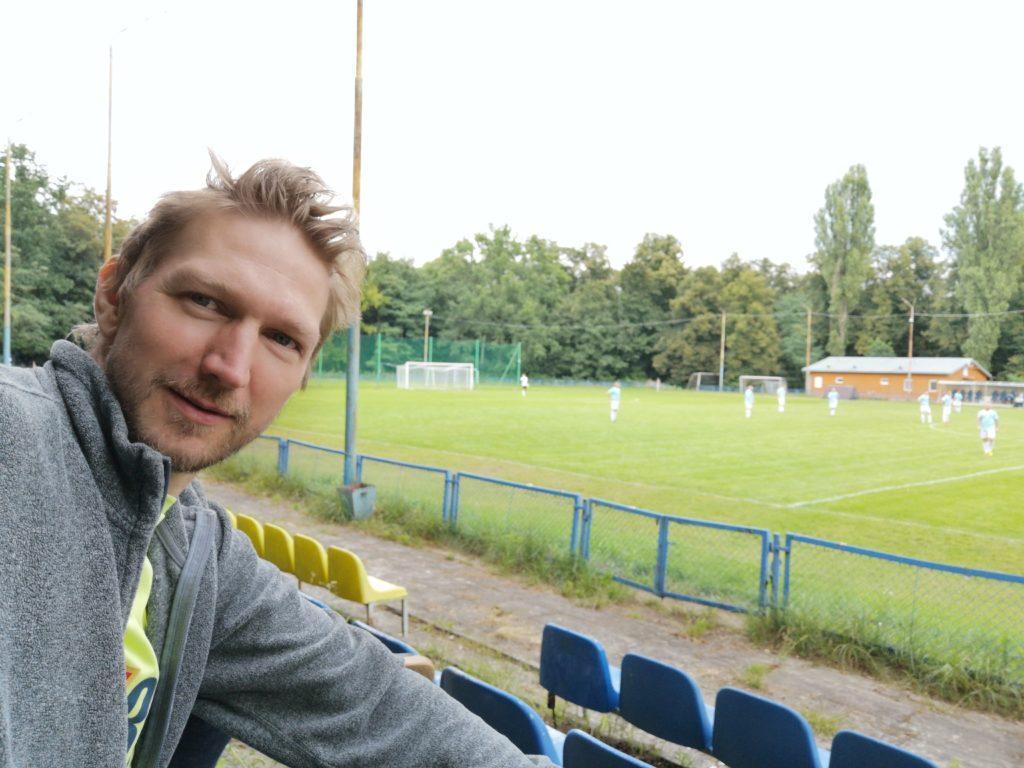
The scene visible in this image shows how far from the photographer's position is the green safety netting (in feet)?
206

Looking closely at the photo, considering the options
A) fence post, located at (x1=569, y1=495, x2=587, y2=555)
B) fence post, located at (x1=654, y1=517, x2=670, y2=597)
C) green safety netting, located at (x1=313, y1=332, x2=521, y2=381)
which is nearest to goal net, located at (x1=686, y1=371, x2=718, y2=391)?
green safety netting, located at (x1=313, y1=332, x2=521, y2=381)

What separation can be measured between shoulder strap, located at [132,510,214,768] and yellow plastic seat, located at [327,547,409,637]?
5401 mm

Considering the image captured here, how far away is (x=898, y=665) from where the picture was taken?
22.1 ft

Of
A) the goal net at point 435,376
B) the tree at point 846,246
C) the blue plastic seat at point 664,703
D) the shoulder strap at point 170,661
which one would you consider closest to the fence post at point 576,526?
the blue plastic seat at point 664,703

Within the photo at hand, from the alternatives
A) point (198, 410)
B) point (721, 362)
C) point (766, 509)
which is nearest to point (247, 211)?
point (198, 410)

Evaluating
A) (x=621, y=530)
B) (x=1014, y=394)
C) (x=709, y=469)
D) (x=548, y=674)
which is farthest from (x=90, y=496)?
(x=1014, y=394)

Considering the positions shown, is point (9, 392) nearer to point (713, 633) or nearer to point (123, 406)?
point (123, 406)

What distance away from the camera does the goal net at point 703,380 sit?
72.8 m

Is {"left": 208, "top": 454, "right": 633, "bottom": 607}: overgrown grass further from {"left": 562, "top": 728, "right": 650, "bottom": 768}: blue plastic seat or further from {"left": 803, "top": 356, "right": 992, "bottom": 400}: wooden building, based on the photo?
{"left": 803, "top": 356, "right": 992, "bottom": 400}: wooden building

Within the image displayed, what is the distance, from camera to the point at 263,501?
1341cm

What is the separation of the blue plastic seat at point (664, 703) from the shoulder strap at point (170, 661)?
328 cm

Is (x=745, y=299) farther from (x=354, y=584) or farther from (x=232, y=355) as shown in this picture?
(x=232, y=355)

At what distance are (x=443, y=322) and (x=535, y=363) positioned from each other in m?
9.68

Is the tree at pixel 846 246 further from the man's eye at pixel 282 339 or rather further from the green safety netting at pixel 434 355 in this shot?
the man's eye at pixel 282 339
